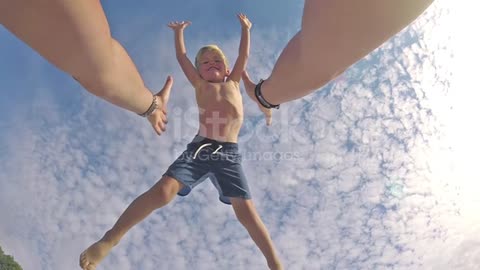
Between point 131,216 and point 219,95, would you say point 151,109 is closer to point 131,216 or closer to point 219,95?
point 131,216

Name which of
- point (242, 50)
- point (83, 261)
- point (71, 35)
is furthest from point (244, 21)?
point (71, 35)

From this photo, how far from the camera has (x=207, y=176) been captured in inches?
230

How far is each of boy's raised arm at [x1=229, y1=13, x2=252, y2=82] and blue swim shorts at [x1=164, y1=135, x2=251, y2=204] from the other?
1.00 meters

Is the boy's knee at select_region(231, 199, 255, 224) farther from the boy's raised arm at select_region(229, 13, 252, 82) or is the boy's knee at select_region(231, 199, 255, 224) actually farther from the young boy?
the boy's raised arm at select_region(229, 13, 252, 82)

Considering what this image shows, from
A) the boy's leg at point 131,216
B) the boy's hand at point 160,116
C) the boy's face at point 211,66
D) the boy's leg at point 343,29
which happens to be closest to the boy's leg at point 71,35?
the boy's leg at point 343,29

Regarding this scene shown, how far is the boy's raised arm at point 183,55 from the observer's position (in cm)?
630

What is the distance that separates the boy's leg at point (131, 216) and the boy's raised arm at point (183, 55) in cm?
156

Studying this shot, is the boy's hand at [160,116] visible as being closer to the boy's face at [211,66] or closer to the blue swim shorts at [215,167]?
the blue swim shorts at [215,167]

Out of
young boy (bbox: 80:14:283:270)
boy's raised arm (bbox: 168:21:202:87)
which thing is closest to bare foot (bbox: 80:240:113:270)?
young boy (bbox: 80:14:283:270)

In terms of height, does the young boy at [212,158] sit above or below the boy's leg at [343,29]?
above

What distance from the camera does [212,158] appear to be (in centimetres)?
580

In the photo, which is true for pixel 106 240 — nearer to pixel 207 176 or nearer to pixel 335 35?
pixel 207 176

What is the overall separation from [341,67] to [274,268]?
3.79 meters

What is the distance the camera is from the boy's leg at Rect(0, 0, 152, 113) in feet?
5.19
